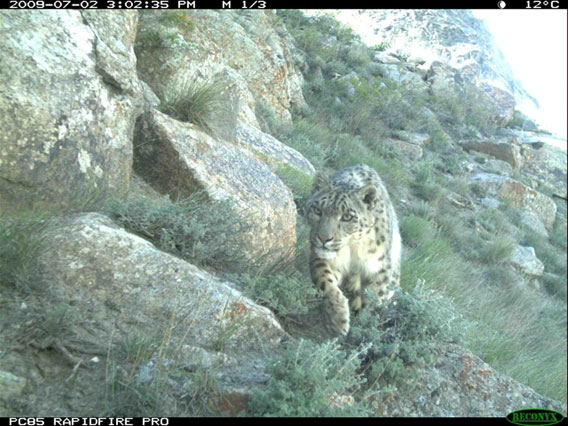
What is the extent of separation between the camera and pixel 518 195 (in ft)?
62.2

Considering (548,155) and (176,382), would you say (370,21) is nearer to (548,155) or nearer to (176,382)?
(548,155)


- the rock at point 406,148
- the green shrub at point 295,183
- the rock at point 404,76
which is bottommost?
the rock at point 406,148

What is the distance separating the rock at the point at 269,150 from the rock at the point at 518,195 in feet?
36.3

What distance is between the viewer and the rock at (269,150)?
9.10 metres

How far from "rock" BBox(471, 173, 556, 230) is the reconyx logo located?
1599cm

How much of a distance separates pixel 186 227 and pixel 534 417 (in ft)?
10.8

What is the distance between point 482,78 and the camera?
27188 mm

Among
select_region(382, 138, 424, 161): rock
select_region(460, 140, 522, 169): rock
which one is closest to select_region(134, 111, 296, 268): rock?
select_region(382, 138, 424, 161): rock

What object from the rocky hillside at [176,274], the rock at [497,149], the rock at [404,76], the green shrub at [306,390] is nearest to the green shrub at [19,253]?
the rocky hillside at [176,274]

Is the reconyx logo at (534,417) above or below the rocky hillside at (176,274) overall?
below

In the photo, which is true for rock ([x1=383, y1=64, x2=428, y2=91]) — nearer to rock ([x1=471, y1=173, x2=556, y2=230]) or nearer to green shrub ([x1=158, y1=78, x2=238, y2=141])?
rock ([x1=471, y1=173, x2=556, y2=230])

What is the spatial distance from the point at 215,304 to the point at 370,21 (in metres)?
23.7

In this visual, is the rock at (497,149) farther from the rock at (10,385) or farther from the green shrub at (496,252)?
the rock at (10,385)

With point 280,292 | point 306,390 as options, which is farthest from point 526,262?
point 306,390
